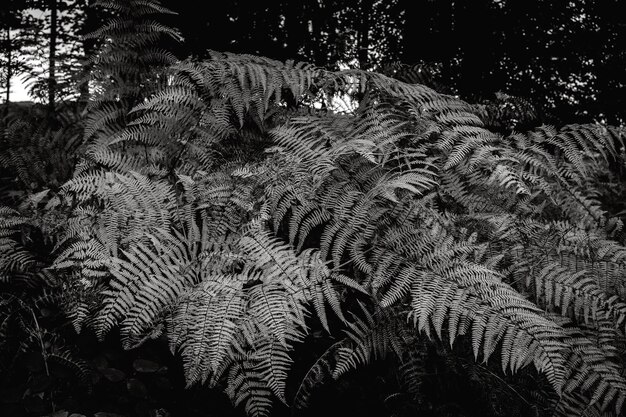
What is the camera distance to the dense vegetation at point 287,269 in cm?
147

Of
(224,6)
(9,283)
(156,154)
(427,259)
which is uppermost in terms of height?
(224,6)

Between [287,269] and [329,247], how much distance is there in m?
0.38

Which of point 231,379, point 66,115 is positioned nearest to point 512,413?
point 231,379

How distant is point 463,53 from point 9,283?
568 cm

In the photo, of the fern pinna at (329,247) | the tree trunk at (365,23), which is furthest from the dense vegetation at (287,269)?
the tree trunk at (365,23)

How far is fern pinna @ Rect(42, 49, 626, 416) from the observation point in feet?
4.83

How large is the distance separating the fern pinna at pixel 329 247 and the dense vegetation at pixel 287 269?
11 millimetres

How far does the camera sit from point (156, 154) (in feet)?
7.22

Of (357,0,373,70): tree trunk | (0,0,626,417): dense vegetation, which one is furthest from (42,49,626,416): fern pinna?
(357,0,373,70): tree trunk

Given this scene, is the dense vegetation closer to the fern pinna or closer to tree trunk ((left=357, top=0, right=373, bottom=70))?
the fern pinna

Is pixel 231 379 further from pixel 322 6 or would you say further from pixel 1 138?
pixel 322 6

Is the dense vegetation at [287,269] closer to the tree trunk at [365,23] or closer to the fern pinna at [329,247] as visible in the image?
the fern pinna at [329,247]

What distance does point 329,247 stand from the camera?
1.92 metres

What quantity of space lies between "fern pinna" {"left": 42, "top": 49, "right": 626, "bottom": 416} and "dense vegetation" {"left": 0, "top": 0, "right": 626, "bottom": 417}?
0.04 feet
